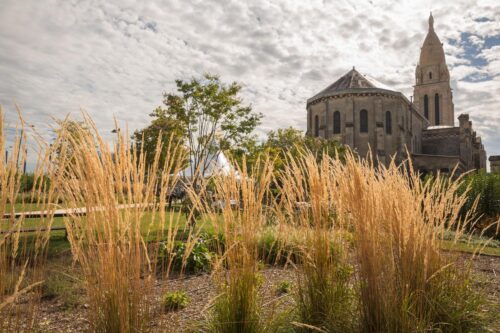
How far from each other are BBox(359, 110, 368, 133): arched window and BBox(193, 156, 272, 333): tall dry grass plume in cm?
3291

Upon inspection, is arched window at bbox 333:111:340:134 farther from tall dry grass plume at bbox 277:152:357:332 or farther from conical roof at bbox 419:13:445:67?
tall dry grass plume at bbox 277:152:357:332

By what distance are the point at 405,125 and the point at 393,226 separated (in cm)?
3613

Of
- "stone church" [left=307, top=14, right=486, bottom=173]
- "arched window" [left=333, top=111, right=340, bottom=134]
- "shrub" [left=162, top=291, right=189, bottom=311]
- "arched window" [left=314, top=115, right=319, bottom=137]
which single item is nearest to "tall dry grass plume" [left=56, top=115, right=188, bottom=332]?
"shrub" [left=162, top=291, right=189, bottom=311]

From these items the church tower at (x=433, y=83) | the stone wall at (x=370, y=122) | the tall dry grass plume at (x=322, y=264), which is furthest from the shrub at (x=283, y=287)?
the church tower at (x=433, y=83)

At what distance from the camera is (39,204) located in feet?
6.75

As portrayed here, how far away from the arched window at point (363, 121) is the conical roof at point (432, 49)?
23133 mm

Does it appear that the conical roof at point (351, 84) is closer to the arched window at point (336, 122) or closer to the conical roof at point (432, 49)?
the arched window at point (336, 122)

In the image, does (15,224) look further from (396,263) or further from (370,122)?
(370,122)

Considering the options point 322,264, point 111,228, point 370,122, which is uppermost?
point 370,122

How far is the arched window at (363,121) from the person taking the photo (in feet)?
109

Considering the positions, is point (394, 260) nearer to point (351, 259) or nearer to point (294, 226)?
point (351, 259)

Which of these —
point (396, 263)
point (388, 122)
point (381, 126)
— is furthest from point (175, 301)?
point (388, 122)

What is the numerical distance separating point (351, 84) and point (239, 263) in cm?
3477

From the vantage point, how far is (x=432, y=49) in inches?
1909
